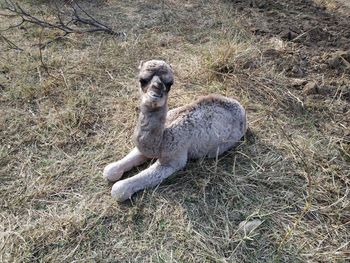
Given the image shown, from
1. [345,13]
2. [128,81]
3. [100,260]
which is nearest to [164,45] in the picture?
[128,81]

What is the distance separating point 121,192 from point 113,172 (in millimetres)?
204

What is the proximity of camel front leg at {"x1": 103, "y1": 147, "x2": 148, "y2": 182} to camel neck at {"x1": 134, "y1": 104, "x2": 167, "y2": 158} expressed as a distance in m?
0.14

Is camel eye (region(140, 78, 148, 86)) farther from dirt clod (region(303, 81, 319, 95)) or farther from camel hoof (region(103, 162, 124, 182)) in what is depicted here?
dirt clod (region(303, 81, 319, 95))

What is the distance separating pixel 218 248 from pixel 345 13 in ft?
12.4

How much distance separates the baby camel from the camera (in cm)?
219

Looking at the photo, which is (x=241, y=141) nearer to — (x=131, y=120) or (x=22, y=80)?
(x=131, y=120)

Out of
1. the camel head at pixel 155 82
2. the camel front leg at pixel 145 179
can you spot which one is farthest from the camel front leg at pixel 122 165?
the camel head at pixel 155 82

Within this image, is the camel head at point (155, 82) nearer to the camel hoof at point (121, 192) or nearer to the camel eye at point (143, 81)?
the camel eye at point (143, 81)

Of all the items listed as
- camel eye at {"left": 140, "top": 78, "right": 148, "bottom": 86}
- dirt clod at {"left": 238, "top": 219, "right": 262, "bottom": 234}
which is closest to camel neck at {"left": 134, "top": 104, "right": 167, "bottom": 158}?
camel eye at {"left": 140, "top": 78, "right": 148, "bottom": 86}

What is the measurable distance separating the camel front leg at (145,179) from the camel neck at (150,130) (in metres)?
0.09

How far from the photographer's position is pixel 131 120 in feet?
10.1

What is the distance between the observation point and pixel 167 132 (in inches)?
94.9

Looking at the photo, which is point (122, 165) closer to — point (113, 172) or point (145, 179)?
point (113, 172)

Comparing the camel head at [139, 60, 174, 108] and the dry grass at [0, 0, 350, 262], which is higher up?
the camel head at [139, 60, 174, 108]
